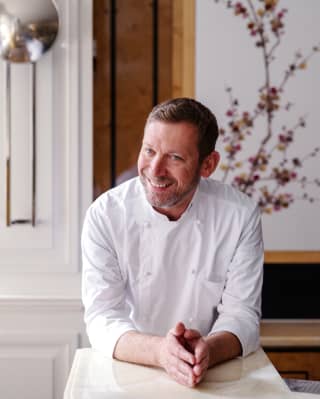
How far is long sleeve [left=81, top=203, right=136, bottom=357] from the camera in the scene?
200 centimetres

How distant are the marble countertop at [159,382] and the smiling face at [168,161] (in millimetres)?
503

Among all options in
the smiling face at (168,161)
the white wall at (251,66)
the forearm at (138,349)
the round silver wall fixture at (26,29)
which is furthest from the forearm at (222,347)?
the round silver wall fixture at (26,29)

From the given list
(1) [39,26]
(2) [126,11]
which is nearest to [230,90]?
(2) [126,11]

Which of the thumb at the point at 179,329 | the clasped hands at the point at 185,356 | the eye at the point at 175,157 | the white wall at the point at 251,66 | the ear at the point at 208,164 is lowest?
the clasped hands at the point at 185,356

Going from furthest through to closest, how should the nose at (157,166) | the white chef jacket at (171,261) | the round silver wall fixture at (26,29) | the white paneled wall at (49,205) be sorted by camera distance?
the white paneled wall at (49,205), the round silver wall fixture at (26,29), the white chef jacket at (171,261), the nose at (157,166)

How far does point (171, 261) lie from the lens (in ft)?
7.18

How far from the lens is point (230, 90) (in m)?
3.31

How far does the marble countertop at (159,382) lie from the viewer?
1.53m

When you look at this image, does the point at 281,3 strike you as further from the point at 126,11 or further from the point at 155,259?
the point at 155,259

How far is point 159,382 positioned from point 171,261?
1.98ft

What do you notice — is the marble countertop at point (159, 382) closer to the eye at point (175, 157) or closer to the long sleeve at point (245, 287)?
the long sleeve at point (245, 287)

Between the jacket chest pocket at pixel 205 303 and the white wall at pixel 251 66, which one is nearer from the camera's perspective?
the jacket chest pocket at pixel 205 303

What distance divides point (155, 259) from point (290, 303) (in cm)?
142

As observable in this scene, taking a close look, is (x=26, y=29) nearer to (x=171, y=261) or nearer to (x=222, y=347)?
(x=171, y=261)
